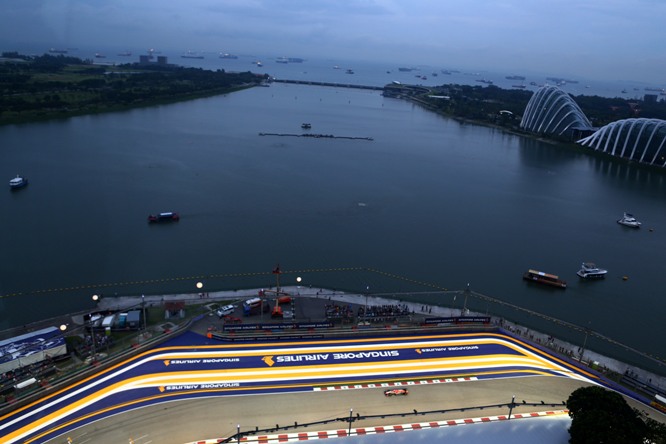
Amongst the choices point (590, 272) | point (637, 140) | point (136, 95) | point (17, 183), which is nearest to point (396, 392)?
point (590, 272)

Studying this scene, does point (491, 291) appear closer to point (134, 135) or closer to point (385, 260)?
point (385, 260)

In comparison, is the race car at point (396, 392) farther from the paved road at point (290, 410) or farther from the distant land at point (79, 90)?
the distant land at point (79, 90)

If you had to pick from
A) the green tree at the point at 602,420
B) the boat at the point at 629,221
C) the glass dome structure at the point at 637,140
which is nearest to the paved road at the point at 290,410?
the green tree at the point at 602,420

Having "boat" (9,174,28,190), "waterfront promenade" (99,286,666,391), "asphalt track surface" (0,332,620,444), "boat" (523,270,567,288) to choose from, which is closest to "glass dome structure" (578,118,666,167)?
"boat" (523,270,567,288)

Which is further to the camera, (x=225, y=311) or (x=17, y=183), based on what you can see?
(x=17, y=183)

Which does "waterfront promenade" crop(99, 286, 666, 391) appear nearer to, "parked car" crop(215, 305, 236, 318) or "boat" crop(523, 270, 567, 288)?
"parked car" crop(215, 305, 236, 318)

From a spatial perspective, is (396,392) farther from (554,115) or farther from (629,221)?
(554,115)

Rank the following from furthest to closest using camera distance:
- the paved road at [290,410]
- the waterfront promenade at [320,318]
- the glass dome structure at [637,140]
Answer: the glass dome structure at [637,140] → the waterfront promenade at [320,318] → the paved road at [290,410]

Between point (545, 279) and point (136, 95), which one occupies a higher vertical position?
point (136, 95)

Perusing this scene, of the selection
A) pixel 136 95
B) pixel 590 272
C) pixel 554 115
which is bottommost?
pixel 590 272
